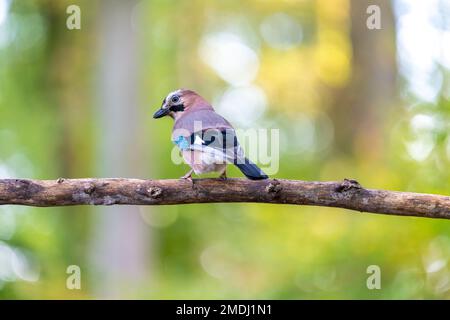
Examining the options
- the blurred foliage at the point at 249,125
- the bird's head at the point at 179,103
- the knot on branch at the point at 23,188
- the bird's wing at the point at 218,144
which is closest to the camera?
the knot on branch at the point at 23,188

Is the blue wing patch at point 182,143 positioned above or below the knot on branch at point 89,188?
above

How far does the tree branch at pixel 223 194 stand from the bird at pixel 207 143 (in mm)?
170

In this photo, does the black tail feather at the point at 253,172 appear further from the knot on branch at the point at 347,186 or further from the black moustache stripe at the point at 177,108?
the black moustache stripe at the point at 177,108

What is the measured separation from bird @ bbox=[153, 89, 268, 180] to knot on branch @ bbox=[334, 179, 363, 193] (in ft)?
1.75

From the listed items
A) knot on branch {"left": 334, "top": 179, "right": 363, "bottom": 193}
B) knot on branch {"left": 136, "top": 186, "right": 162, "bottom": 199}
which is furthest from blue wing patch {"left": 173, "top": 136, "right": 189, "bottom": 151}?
knot on branch {"left": 334, "top": 179, "right": 363, "bottom": 193}

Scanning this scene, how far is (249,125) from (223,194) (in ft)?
37.1

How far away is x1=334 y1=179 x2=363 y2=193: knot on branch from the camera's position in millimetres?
5605

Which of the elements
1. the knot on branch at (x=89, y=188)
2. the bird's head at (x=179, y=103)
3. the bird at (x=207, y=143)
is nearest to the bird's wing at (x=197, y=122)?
the bird at (x=207, y=143)

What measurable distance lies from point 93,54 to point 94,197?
13382 millimetres

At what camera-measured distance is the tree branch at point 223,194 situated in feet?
18.4

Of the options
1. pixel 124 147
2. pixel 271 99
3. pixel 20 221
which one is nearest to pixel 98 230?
pixel 124 147

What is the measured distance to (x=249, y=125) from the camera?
56.0ft

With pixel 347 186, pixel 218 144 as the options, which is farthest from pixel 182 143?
pixel 347 186
